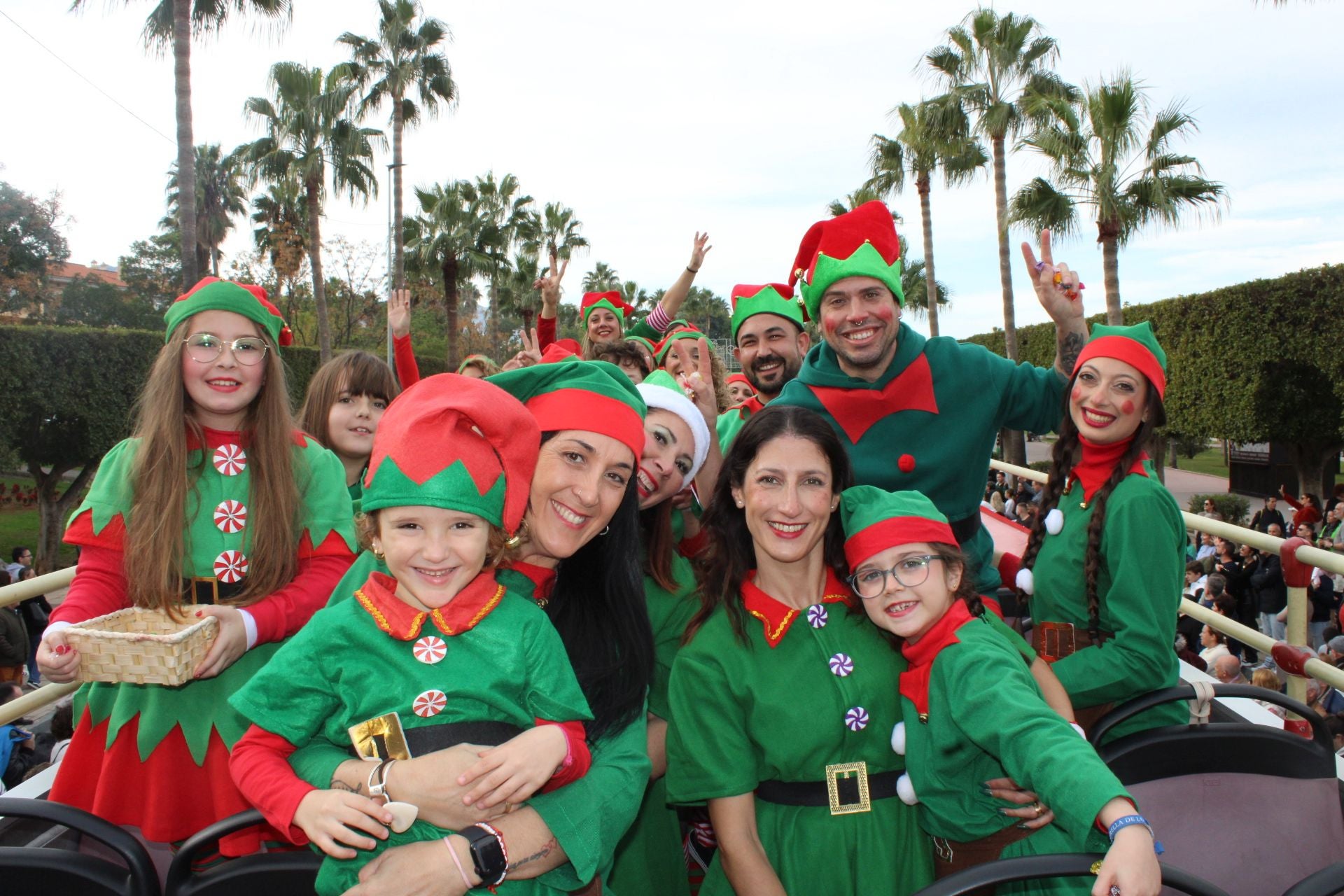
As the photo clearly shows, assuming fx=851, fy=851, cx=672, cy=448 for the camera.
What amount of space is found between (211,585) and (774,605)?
1683 mm

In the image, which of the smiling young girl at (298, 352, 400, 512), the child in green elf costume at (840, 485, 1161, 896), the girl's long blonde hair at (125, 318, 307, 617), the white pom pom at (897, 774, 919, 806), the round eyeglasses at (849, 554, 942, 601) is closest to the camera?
the child in green elf costume at (840, 485, 1161, 896)

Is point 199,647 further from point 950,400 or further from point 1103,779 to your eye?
point 950,400

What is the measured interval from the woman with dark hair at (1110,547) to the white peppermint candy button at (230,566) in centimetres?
254

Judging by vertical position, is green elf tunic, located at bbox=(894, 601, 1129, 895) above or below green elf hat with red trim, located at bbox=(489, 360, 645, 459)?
below

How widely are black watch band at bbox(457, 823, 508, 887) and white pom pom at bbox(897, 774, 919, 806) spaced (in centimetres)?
103

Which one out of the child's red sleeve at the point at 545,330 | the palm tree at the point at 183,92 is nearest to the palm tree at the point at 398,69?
the palm tree at the point at 183,92

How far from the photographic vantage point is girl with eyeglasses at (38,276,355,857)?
7.88 feet

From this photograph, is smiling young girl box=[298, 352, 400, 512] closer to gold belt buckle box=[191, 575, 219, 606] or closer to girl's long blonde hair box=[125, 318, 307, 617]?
girl's long blonde hair box=[125, 318, 307, 617]

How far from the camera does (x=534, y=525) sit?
7.44ft

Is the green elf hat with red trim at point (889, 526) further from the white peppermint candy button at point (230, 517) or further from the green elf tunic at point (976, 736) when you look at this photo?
the white peppermint candy button at point (230, 517)

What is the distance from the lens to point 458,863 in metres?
1.78

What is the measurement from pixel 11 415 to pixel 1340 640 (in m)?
20.5

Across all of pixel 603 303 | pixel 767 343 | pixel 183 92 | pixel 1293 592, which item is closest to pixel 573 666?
pixel 1293 592

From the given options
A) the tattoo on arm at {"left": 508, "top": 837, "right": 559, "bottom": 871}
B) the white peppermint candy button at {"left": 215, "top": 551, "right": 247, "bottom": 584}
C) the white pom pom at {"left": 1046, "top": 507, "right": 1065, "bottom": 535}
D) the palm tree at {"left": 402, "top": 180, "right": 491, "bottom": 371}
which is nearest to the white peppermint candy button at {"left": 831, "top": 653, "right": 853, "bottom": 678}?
the tattoo on arm at {"left": 508, "top": 837, "right": 559, "bottom": 871}
